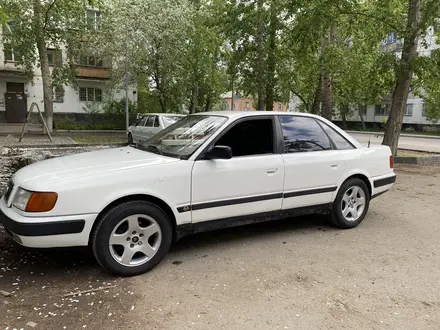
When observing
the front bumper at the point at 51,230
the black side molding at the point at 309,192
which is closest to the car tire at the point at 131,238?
the front bumper at the point at 51,230

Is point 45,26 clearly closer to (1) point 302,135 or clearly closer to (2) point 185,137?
(2) point 185,137

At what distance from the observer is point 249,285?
3344 mm

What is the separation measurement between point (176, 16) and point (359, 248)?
54.8ft

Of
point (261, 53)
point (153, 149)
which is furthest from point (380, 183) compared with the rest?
point (261, 53)

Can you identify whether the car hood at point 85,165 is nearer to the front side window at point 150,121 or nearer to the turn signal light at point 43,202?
the turn signal light at point 43,202

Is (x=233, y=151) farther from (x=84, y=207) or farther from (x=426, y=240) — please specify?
(x=426, y=240)

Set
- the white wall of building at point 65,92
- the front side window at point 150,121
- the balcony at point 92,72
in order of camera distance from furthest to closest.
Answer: the balcony at point 92,72 < the white wall of building at point 65,92 < the front side window at point 150,121

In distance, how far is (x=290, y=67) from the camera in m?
A: 19.7

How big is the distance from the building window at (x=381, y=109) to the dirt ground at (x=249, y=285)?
41.7 m

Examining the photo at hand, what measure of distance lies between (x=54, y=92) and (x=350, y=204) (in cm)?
2850

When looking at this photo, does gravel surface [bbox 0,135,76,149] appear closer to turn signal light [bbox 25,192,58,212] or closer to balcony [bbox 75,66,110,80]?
turn signal light [bbox 25,192,58,212]

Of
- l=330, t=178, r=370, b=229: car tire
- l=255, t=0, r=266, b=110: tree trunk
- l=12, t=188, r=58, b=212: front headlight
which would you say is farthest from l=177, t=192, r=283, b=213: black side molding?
l=255, t=0, r=266, b=110: tree trunk

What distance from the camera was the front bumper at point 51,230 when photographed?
122 inches

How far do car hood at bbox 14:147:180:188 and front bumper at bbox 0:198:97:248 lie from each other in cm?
34
